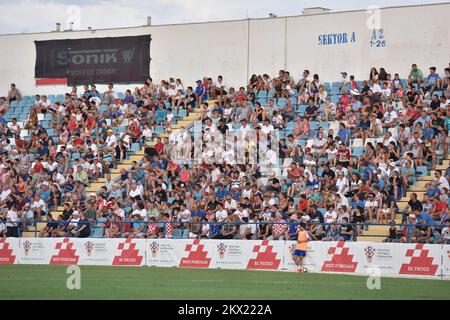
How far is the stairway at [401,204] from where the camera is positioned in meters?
28.5

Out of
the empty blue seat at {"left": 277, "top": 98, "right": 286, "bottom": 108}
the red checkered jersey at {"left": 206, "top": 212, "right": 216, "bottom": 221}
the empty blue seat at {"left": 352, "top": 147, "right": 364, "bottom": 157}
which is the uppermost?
the empty blue seat at {"left": 277, "top": 98, "right": 286, "bottom": 108}

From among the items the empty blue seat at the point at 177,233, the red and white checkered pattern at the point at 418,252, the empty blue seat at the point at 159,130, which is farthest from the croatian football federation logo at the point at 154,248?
the empty blue seat at the point at 159,130

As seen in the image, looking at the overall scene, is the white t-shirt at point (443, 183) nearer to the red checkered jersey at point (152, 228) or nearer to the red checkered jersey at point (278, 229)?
the red checkered jersey at point (278, 229)

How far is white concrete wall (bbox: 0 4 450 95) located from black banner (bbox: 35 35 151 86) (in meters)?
0.36

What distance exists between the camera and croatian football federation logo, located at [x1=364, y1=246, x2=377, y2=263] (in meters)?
27.1

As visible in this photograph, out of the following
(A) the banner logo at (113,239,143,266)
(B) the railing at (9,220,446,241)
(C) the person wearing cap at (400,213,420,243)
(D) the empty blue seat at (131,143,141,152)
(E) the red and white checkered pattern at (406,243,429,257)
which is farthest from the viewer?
(D) the empty blue seat at (131,143,141,152)

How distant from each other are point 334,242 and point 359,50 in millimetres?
12789

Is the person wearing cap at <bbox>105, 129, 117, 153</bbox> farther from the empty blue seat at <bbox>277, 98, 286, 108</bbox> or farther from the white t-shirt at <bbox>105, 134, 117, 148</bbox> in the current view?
the empty blue seat at <bbox>277, 98, 286, 108</bbox>

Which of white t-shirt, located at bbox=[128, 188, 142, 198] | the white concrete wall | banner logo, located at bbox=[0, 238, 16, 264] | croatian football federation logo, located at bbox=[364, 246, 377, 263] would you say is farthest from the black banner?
croatian football federation logo, located at bbox=[364, 246, 377, 263]

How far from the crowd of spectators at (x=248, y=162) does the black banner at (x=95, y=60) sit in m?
3.26

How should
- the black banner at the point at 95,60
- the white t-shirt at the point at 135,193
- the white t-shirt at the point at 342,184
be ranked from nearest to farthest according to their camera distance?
the white t-shirt at the point at 342,184 → the white t-shirt at the point at 135,193 → the black banner at the point at 95,60

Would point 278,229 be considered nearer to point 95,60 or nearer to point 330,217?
point 330,217

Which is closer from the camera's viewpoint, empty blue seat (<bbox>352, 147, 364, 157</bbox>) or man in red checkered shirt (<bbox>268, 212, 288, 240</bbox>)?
man in red checkered shirt (<bbox>268, 212, 288, 240</bbox>)
